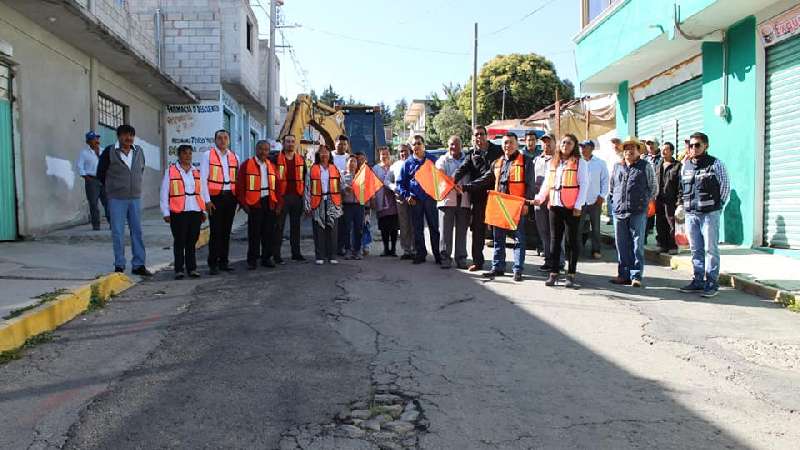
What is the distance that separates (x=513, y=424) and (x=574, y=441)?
34 cm

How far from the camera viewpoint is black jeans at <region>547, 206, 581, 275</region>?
752 cm

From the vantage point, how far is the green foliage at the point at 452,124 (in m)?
48.0

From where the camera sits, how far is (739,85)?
34.3 feet

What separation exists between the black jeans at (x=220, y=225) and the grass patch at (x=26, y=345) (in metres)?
3.01

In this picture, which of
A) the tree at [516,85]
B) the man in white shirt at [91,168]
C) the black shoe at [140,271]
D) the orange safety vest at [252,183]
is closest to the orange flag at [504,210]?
the orange safety vest at [252,183]

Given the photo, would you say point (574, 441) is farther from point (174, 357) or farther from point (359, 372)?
point (174, 357)

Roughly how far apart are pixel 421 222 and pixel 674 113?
24.1ft

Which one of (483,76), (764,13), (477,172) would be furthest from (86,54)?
(483,76)

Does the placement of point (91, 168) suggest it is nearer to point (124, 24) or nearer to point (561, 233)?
point (124, 24)

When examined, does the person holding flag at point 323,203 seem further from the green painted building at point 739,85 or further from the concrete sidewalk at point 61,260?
the green painted building at point 739,85

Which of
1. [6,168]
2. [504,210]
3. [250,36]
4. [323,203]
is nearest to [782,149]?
[504,210]

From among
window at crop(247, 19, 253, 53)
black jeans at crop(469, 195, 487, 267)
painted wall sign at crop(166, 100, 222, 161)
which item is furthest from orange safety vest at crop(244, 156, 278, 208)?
window at crop(247, 19, 253, 53)

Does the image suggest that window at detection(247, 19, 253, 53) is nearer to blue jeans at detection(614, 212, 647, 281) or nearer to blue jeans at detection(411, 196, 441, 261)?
blue jeans at detection(411, 196, 441, 261)

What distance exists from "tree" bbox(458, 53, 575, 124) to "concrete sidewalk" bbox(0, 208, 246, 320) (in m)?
33.3
